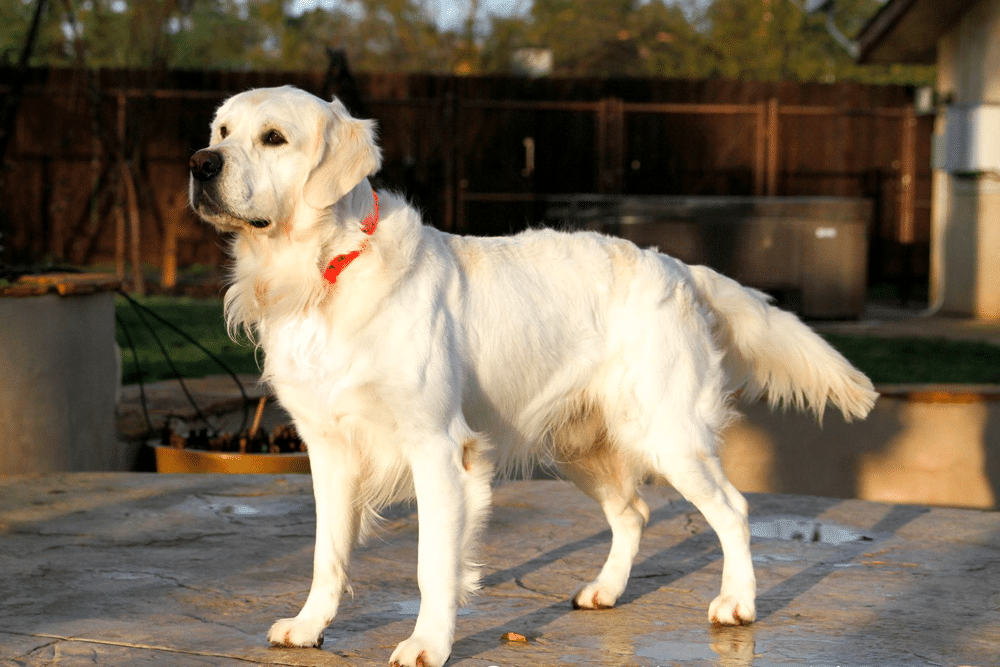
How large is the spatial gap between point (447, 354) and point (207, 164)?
0.82m

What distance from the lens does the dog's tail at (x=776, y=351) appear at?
13.4 feet

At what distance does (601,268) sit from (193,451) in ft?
10.1

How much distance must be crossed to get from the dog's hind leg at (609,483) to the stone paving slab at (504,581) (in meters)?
0.12

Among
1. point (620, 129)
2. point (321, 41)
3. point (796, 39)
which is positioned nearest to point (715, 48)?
point (796, 39)

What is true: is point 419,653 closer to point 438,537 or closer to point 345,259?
point 438,537

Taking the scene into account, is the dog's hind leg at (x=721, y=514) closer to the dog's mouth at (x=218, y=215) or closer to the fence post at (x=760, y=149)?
the dog's mouth at (x=218, y=215)

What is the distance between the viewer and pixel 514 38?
29547mm

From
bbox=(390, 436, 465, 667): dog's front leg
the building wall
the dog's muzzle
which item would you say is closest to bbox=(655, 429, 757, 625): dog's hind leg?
bbox=(390, 436, 465, 667): dog's front leg

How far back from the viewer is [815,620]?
3646 millimetres

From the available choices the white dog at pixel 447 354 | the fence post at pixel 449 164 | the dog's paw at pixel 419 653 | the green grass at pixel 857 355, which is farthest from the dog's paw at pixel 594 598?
the fence post at pixel 449 164

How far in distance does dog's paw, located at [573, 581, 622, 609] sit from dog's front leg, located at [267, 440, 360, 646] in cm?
77

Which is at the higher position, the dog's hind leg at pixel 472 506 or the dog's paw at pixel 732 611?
the dog's hind leg at pixel 472 506

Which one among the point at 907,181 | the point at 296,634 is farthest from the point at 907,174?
the point at 296,634

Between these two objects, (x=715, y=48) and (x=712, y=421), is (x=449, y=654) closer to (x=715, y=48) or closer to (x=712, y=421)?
(x=712, y=421)
